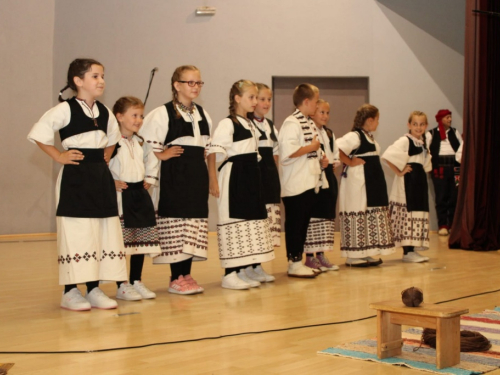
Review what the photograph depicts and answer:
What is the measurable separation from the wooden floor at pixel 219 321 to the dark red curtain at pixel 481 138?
4.94 feet

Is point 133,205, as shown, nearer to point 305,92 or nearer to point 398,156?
point 305,92

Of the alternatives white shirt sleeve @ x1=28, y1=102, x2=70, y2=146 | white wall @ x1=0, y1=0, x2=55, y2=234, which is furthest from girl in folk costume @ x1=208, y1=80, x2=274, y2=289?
white wall @ x1=0, y1=0, x2=55, y2=234

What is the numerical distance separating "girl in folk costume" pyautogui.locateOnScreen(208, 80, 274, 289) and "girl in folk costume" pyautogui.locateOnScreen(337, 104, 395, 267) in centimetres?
132

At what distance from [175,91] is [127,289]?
1311 millimetres

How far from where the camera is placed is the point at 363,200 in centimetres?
595

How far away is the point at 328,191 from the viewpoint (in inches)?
221

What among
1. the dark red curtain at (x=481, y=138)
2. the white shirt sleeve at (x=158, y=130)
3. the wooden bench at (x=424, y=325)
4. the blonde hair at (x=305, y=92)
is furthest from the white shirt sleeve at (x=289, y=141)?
the dark red curtain at (x=481, y=138)

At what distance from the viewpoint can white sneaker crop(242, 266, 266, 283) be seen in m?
5.06

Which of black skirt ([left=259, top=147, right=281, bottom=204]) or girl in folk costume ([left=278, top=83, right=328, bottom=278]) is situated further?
girl in folk costume ([left=278, top=83, right=328, bottom=278])

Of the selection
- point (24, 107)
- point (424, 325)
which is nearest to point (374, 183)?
point (424, 325)

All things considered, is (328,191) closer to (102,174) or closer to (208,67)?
(102,174)

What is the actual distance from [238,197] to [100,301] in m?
1.21

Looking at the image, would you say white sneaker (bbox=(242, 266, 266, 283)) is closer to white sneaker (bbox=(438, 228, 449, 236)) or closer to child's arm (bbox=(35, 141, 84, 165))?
child's arm (bbox=(35, 141, 84, 165))

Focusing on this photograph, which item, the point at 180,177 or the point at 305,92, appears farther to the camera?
the point at 305,92
